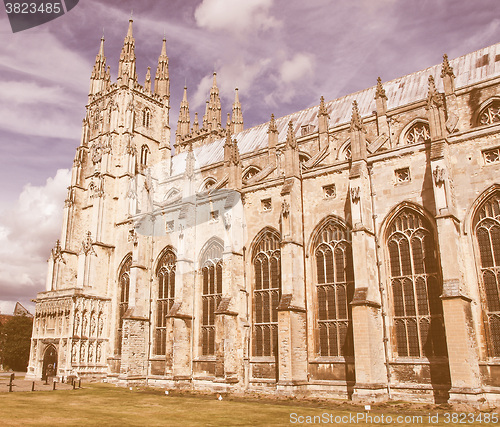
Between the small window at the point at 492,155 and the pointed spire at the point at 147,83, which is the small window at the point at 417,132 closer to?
the small window at the point at 492,155

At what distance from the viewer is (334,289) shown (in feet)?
75.7

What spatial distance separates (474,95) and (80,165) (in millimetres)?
36253

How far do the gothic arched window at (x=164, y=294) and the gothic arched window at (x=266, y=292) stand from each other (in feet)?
24.7

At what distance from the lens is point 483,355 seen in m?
18.4

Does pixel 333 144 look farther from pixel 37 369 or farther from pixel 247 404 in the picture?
pixel 37 369

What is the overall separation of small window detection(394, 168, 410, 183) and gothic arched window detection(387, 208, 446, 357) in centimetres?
153

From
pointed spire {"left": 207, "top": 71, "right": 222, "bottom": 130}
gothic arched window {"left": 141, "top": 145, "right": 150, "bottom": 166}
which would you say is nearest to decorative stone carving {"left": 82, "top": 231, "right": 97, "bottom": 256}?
gothic arched window {"left": 141, "top": 145, "right": 150, "bottom": 166}

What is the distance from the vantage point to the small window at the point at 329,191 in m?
24.4

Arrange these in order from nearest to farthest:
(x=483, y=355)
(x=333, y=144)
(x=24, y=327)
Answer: (x=483, y=355), (x=333, y=144), (x=24, y=327)

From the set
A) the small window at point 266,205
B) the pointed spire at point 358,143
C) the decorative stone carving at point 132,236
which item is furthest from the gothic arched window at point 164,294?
the pointed spire at point 358,143

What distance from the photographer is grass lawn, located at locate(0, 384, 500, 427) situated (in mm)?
14797

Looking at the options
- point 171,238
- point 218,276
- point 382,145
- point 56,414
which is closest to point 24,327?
point 171,238

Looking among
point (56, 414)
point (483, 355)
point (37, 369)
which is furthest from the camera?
point (37, 369)

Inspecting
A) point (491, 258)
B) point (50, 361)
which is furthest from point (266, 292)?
point (50, 361)
